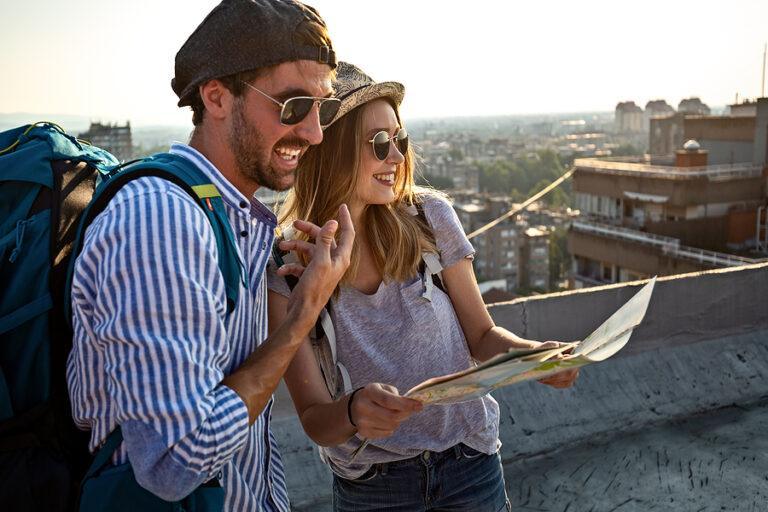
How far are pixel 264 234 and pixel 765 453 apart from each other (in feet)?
9.19

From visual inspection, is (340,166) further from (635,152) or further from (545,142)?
(545,142)

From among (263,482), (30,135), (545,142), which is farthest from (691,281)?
(545,142)

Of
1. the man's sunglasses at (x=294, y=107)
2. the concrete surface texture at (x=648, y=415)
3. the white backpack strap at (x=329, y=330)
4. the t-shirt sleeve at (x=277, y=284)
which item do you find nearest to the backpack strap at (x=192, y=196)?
the man's sunglasses at (x=294, y=107)

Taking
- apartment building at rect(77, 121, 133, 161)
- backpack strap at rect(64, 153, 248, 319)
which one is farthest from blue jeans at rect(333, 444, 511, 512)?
apartment building at rect(77, 121, 133, 161)

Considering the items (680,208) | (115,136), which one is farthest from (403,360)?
(680,208)

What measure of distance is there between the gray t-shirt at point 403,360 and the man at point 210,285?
0.34 m

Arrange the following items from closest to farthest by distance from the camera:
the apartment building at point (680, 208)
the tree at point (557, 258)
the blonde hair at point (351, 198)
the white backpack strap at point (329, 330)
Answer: the white backpack strap at point (329, 330) → the blonde hair at point (351, 198) → the apartment building at point (680, 208) → the tree at point (557, 258)

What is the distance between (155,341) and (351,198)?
1040 millimetres

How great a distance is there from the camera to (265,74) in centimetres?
168

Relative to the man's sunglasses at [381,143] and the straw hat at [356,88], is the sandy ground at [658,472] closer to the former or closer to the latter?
the man's sunglasses at [381,143]

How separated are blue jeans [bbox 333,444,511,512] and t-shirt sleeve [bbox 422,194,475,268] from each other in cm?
50

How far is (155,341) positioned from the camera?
1.36 meters

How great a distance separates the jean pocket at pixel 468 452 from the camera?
218 centimetres

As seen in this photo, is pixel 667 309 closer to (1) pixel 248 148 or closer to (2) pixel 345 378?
(2) pixel 345 378
